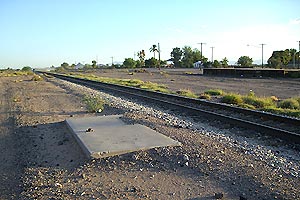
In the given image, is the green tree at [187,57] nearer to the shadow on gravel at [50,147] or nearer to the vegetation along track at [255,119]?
the vegetation along track at [255,119]

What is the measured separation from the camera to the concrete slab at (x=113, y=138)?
25.8 ft

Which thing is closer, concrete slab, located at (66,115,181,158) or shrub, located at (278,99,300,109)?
concrete slab, located at (66,115,181,158)

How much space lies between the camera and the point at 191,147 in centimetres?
848

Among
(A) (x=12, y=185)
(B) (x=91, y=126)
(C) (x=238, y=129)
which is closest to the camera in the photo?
(A) (x=12, y=185)

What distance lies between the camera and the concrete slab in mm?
7867

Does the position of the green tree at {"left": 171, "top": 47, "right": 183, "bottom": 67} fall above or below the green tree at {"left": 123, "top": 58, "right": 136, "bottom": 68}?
above

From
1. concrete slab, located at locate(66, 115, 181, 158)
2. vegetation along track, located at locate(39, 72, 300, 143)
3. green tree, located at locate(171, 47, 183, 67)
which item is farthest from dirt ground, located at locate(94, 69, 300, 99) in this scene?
green tree, located at locate(171, 47, 183, 67)

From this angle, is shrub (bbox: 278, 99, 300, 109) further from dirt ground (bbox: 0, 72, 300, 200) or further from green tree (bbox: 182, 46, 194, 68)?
green tree (bbox: 182, 46, 194, 68)

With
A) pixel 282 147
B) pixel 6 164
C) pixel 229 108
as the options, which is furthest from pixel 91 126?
pixel 229 108

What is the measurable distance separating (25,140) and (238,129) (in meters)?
6.40

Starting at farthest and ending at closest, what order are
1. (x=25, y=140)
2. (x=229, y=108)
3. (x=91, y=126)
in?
(x=229, y=108) < (x=91, y=126) < (x=25, y=140)

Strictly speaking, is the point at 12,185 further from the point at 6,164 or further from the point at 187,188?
the point at 187,188

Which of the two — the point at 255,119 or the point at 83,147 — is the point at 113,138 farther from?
the point at 255,119

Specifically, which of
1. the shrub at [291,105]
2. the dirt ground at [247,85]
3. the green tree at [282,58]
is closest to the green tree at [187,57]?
the green tree at [282,58]
